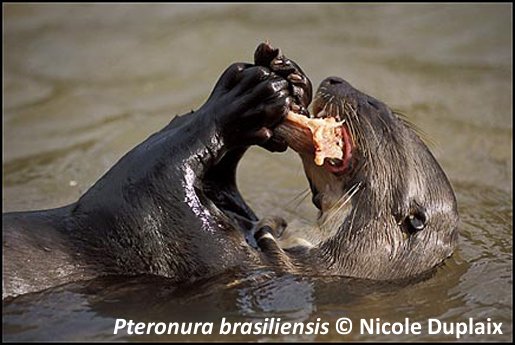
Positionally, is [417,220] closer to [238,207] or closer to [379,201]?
[379,201]

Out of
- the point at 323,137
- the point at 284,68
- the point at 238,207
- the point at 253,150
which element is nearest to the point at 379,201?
the point at 323,137

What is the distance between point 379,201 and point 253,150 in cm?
281

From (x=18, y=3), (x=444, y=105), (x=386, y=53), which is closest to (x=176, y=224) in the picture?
(x=444, y=105)

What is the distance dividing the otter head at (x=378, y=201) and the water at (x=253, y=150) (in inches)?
4.7

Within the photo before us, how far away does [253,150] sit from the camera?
7.58m

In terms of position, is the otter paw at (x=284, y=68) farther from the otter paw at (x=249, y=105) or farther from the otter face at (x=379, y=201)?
the otter face at (x=379, y=201)

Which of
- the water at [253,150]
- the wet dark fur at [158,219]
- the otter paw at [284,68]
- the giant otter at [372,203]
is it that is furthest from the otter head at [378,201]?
the wet dark fur at [158,219]

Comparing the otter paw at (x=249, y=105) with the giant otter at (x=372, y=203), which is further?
the giant otter at (x=372, y=203)

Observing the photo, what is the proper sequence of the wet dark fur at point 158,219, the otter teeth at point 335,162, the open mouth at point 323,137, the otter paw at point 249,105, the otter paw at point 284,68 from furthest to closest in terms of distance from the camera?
the otter teeth at point 335,162
the open mouth at point 323,137
the otter paw at point 284,68
the otter paw at point 249,105
the wet dark fur at point 158,219

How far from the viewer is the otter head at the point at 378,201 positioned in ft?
15.8

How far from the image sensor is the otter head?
481cm

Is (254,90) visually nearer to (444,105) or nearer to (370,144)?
(370,144)

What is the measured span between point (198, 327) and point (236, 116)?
2.75 ft

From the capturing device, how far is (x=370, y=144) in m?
4.92
